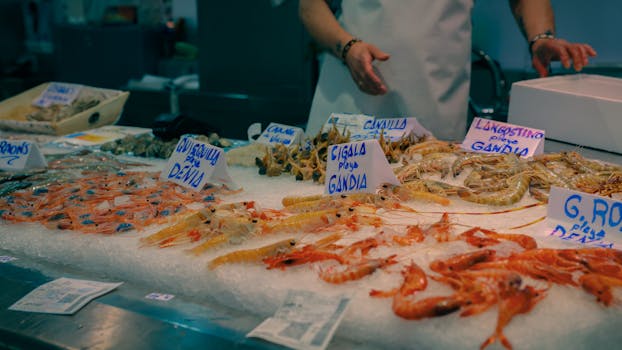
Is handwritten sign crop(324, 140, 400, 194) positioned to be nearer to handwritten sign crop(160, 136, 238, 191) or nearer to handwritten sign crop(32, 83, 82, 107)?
handwritten sign crop(160, 136, 238, 191)

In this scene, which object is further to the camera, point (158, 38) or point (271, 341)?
point (158, 38)

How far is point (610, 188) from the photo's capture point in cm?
182

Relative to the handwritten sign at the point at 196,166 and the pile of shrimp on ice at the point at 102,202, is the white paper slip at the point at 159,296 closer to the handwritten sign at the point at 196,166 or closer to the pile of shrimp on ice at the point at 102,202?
the pile of shrimp on ice at the point at 102,202

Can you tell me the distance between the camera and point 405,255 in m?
1.36

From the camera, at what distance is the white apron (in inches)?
105

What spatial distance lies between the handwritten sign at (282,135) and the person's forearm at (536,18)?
1.24 meters

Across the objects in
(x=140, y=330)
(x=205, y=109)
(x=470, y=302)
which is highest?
(x=470, y=302)

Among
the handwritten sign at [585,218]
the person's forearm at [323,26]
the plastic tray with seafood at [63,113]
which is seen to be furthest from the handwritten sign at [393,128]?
the plastic tray with seafood at [63,113]

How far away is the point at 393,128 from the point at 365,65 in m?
0.30

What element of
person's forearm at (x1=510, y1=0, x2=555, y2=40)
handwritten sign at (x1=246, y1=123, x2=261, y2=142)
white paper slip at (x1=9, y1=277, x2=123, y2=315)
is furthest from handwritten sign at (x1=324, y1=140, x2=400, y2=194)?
person's forearm at (x1=510, y1=0, x2=555, y2=40)

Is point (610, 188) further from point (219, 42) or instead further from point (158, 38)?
point (158, 38)

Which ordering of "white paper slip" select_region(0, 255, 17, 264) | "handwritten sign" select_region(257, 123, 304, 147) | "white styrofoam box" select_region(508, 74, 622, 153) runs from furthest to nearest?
"handwritten sign" select_region(257, 123, 304, 147), "white styrofoam box" select_region(508, 74, 622, 153), "white paper slip" select_region(0, 255, 17, 264)

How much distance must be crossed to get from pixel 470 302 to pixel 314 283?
34 centimetres

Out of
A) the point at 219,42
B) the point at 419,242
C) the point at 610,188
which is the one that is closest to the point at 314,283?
the point at 419,242
